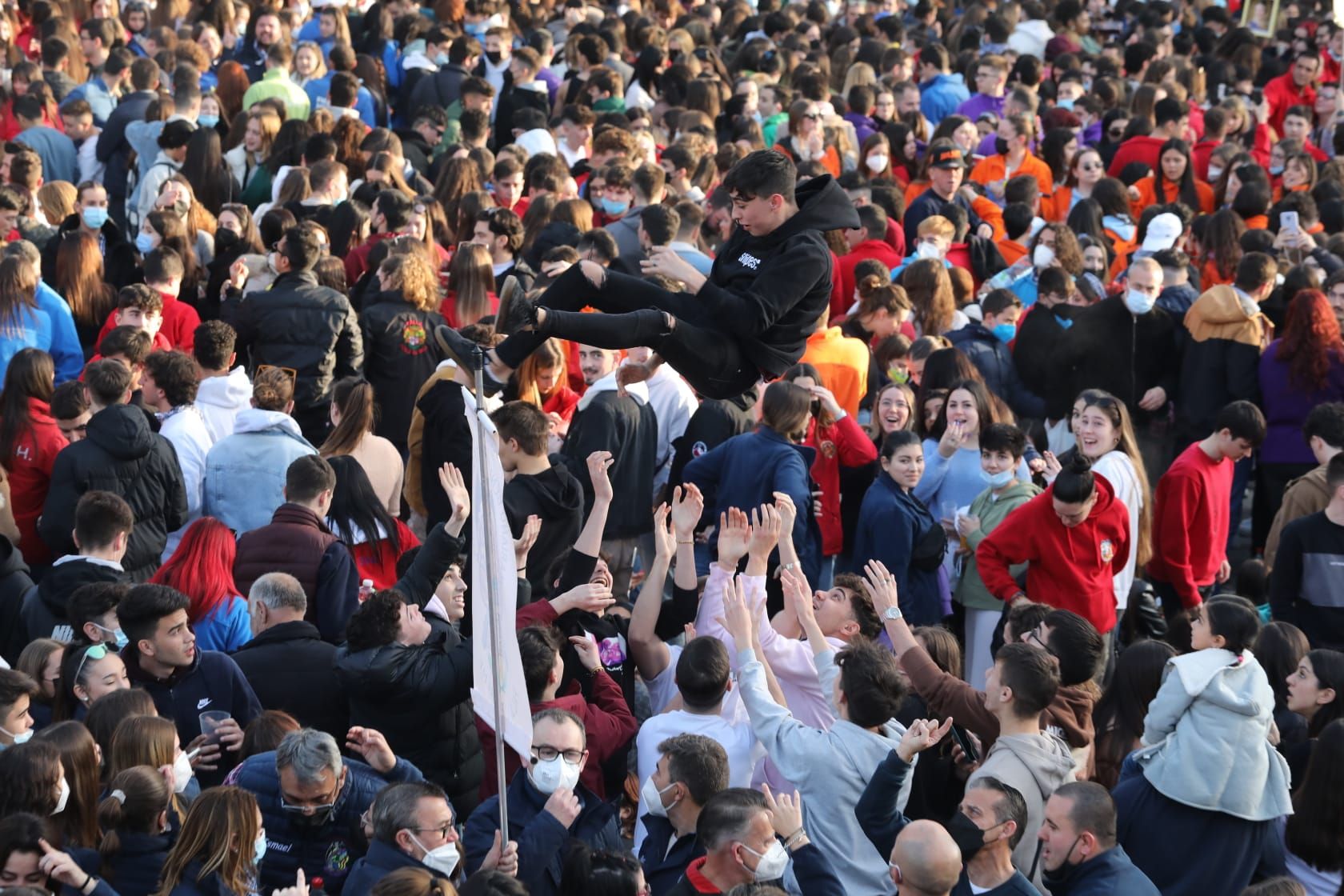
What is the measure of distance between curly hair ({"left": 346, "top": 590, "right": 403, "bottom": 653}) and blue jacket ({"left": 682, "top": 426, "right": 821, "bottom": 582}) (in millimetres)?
2144

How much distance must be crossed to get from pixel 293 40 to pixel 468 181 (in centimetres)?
548

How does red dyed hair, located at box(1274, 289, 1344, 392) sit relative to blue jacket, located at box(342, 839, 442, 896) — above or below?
below

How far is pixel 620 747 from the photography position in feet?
20.5

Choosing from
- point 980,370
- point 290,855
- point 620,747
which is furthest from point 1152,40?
point 290,855

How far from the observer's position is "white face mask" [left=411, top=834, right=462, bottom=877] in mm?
4988

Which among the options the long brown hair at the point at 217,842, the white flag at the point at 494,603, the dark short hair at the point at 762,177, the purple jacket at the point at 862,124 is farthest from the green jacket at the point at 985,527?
the purple jacket at the point at 862,124

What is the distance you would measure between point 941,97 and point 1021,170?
2700 mm

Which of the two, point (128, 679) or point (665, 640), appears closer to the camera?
point (128, 679)

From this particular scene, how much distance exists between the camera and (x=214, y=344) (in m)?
8.10

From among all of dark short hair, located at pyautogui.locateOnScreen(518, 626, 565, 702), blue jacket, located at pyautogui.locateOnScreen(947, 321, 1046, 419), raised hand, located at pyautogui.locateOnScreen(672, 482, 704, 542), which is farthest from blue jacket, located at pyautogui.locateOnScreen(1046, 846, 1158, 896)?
blue jacket, located at pyautogui.locateOnScreen(947, 321, 1046, 419)

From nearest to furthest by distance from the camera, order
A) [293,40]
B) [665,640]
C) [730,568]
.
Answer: [730,568], [665,640], [293,40]

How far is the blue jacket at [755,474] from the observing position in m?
7.82

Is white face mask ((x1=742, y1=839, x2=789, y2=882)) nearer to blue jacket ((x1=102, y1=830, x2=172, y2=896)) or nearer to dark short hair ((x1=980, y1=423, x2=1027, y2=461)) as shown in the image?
Result: blue jacket ((x1=102, y1=830, x2=172, y2=896))

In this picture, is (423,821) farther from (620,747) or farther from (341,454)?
(341,454)
